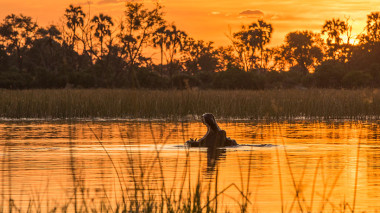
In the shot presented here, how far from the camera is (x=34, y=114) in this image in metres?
30.9

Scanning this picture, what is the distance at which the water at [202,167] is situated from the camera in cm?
962

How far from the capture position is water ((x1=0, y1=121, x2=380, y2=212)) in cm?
962

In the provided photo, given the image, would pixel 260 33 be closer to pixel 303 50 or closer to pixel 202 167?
pixel 303 50

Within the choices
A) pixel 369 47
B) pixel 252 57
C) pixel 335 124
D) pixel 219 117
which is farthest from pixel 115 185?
pixel 252 57

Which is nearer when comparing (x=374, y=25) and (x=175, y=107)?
(x=175, y=107)

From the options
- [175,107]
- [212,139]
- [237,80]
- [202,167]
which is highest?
[237,80]

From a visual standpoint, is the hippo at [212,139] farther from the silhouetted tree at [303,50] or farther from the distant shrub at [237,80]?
the silhouetted tree at [303,50]

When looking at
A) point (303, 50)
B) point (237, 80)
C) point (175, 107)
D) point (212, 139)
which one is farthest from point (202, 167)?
point (303, 50)

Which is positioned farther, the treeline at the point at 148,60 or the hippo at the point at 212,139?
the treeline at the point at 148,60

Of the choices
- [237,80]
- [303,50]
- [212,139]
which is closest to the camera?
[212,139]

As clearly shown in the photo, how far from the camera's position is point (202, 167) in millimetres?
13469

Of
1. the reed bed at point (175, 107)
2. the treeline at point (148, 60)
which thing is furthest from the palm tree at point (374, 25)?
the reed bed at point (175, 107)

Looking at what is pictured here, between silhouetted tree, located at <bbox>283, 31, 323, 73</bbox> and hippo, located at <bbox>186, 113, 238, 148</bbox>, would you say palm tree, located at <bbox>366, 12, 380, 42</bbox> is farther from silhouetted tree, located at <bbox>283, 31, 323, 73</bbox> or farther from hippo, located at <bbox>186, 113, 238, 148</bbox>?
hippo, located at <bbox>186, 113, 238, 148</bbox>

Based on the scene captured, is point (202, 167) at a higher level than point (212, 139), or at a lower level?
lower
